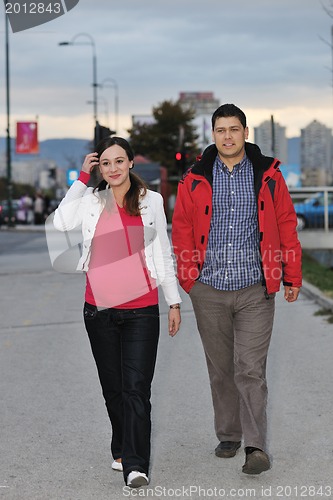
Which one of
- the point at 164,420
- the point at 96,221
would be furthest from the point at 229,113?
the point at 164,420

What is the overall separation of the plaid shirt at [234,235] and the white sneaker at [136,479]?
1.07 metres

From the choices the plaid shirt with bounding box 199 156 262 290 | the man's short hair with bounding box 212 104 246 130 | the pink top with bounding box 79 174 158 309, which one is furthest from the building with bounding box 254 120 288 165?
the pink top with bounding box 79 174 158 309

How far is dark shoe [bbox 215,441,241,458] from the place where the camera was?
566 centimetres

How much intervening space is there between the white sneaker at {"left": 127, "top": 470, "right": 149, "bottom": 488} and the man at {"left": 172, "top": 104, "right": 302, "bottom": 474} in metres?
0.61

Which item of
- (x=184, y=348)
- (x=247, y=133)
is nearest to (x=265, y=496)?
(x=247, y=133)

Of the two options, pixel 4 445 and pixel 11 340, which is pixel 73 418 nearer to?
pixel 4 445

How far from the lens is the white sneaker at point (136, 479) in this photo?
4992mm

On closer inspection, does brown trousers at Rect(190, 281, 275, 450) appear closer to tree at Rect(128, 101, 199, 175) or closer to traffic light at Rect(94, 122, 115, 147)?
traffic light at Rect(94, 122, 115, 147)

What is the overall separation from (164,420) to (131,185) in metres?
2.04

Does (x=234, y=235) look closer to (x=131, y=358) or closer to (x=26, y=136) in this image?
(x=131, y=358)

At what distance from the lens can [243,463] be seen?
18.1 feet

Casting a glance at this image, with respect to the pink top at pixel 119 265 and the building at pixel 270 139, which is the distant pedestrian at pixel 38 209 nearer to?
the building at pixel 270 139

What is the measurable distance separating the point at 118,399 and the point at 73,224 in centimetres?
93

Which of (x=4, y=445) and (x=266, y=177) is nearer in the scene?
(x=266, y=177)
